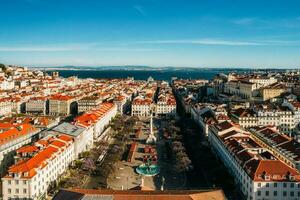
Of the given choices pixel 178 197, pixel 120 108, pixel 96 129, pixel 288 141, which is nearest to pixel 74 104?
pixel 120 108

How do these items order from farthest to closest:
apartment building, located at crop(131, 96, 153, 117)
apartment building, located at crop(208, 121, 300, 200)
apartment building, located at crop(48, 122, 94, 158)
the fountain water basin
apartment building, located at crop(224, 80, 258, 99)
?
apartment building, located at crop(224, 80, 258, 99) < apartment building, located at crop(131, 96, 153, 117) < apartment building, located at crop(48, 122, 94, 158) < the fountain water basin < apartment building, located at crop(208, 121, 300, 200)

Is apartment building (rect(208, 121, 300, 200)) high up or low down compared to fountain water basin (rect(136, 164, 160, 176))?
up

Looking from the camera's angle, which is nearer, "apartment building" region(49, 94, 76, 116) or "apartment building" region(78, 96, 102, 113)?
"apartment building" region(49, 94, 76, 116)

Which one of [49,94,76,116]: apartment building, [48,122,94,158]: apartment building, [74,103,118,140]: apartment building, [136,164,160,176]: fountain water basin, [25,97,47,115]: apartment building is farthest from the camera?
[25,97,47,115]: apartment building

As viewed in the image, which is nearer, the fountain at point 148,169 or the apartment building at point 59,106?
the fountain at point 148,169

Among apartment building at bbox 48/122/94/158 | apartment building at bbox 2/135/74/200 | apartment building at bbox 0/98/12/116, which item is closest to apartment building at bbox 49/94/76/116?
apartment building at bbox 0/98/12/116

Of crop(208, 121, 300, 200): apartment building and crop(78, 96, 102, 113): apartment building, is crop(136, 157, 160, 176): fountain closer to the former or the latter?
crop(208, 121, 300, 200): apartment building

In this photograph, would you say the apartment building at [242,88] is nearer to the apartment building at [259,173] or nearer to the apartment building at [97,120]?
the apartment building at [97,120]

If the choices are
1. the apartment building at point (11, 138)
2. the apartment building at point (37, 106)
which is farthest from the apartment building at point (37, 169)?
the apartment building at point (37, 106)

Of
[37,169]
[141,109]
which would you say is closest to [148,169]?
[37,169]
